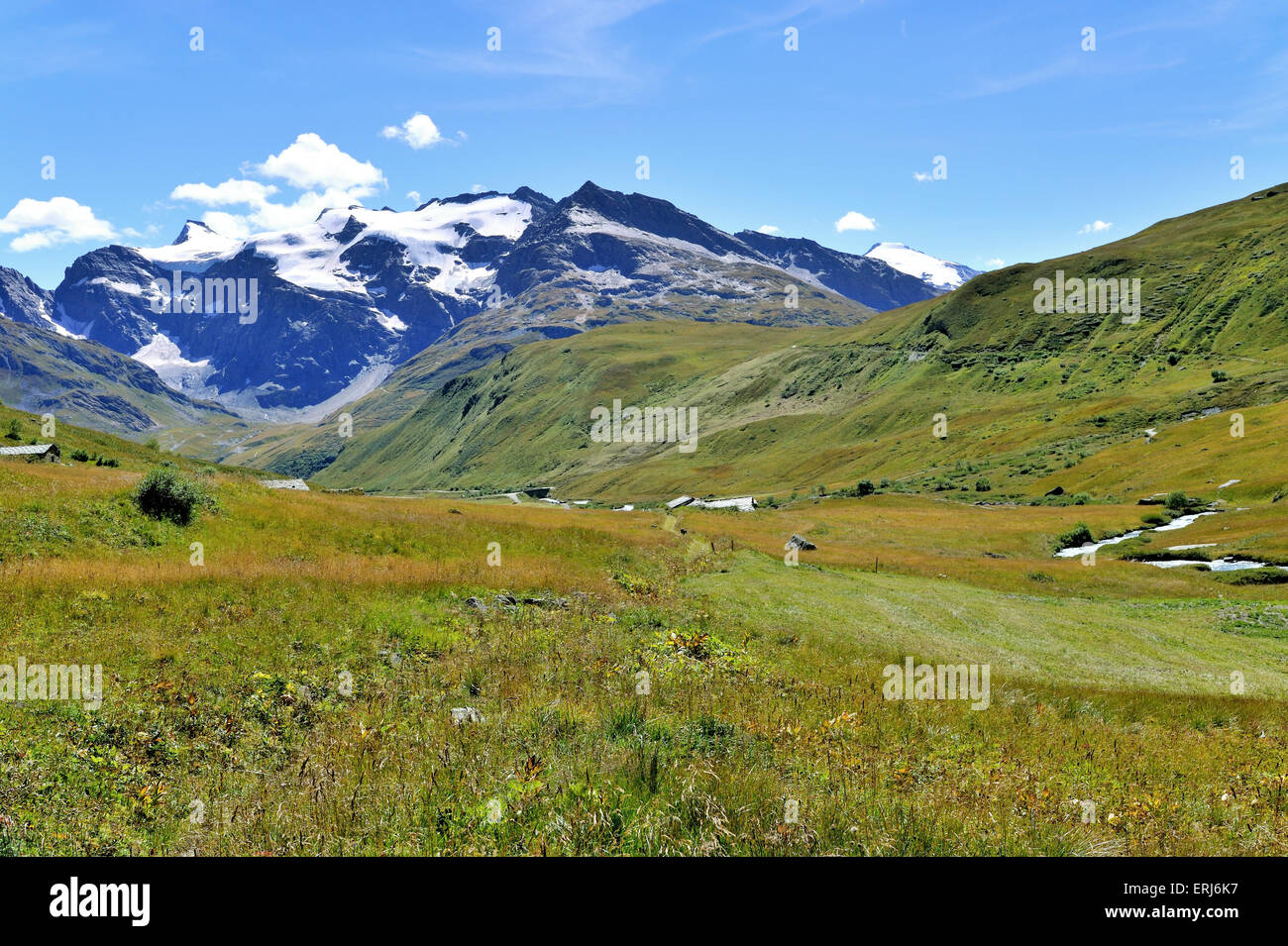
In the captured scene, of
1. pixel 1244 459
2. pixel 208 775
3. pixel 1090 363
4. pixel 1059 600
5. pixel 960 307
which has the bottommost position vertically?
pixel 1059 600

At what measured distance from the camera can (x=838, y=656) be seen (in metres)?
16.5

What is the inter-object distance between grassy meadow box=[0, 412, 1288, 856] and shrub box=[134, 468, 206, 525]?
0.50 meters

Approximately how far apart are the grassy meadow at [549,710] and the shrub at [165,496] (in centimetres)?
50

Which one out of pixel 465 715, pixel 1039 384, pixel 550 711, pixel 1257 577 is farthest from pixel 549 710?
pixel 1039 384

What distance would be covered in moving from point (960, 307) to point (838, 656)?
649 ft

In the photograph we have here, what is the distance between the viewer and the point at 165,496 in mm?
22594

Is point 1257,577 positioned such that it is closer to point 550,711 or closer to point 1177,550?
point 1177,550

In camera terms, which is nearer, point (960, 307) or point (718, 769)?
point (718, 769)

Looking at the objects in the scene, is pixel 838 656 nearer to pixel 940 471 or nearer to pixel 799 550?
pixel 799 550

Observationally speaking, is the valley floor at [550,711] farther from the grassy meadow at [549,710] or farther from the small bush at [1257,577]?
the small bush at [1257,577]

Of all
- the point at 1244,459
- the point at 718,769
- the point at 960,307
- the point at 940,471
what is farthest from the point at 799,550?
the point at 960,307

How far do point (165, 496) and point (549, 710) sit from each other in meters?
20.7

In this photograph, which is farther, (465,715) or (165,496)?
(165,496)

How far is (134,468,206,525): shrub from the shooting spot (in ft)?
72.9
